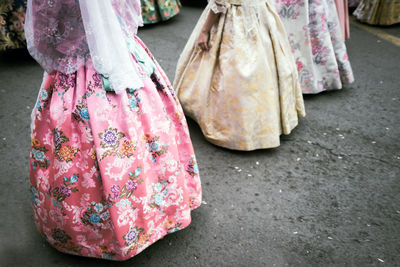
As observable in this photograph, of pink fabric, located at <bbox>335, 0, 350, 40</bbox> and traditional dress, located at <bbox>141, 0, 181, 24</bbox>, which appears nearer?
pink fabric, located at <bbox>335, 0, 350, 40</bbox>

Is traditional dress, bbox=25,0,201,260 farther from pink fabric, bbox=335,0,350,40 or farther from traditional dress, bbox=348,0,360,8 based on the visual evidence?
traditional dress, bbox=348,0,360,8

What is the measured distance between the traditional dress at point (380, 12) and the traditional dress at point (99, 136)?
459cm

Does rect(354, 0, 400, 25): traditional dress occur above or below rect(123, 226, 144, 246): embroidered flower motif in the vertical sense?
below

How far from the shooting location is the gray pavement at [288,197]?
196 centimetres

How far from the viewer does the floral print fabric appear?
370cm

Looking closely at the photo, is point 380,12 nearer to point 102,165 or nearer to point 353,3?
point 353,3

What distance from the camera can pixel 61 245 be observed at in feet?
6.06

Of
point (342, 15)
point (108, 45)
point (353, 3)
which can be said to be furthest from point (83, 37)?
point (353, 3)

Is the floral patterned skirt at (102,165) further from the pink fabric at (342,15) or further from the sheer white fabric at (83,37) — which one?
the pink fabric at (342,15)

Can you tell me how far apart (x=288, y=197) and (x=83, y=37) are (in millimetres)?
1578

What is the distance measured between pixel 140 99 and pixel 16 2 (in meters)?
2.83

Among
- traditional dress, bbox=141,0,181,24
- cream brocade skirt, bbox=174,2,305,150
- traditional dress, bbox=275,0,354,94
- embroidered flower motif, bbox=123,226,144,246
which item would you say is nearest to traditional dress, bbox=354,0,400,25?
traditional dress, bbox=275,0,354,94

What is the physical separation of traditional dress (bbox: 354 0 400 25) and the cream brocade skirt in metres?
3.24

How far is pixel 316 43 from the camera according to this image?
334 cm
